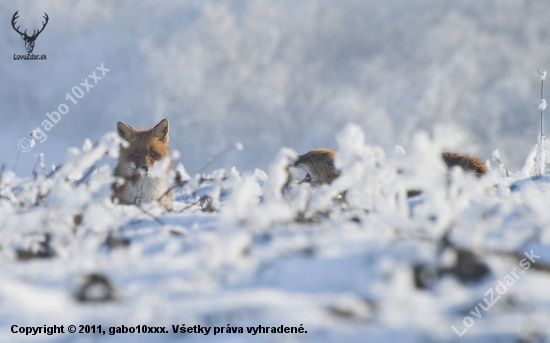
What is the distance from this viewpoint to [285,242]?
261 cm

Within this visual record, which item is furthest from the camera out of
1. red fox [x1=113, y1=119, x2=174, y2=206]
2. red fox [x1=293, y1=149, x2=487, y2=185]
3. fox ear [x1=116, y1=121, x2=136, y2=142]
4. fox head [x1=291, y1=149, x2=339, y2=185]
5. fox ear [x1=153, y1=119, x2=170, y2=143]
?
fox ear [x1=153, y1=119, x2=170, y2=143]

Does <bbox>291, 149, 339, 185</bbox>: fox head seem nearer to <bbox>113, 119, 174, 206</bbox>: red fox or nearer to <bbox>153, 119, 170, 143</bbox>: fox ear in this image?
<bbox>113, 119, 174, 206</bbox>: red fox

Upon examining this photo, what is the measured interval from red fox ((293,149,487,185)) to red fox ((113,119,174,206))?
241cm

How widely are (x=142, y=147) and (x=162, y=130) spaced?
59 centimetres

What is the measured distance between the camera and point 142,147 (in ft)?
29.9

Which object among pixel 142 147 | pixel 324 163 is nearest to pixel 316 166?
pixel 324 163

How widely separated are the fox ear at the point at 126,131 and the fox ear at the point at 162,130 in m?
0.42

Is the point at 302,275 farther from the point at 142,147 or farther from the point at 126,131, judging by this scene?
the point at 126,131

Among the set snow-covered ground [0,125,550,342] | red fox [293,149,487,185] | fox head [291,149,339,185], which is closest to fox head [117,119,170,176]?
fox head [291,149,339,185]

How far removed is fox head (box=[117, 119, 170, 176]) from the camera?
29.2ft

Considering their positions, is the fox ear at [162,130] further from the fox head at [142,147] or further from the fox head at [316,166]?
the fox head at [316,166]

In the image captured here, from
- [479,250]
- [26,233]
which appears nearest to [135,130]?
[26,233]

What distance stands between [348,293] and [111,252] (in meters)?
1.34

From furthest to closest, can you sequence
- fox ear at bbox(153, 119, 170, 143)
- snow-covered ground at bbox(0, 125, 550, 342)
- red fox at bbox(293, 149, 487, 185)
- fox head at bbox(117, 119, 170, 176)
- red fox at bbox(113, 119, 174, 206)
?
fox ear at bbox(153, 119, 170, 143) → fox head at bbox(117, 119, 170, 176) → red fox at bbox(113, 119, 174, 206) → red fox at bbox(293, 149, 487, 185) → snow-covered ground at bbox(0, 125, 550, 342)
